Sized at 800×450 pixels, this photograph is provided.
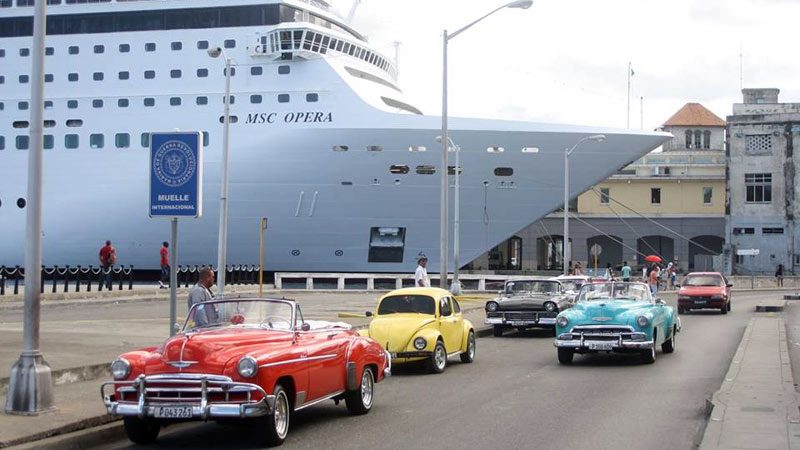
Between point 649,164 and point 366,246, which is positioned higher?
point 649,164

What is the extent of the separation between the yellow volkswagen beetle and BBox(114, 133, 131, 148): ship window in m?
29.0

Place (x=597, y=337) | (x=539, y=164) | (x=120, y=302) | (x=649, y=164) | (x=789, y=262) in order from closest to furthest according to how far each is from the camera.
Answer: (x=597, y=337), (x=120, y=302), (x=539, y=164), (x=789, y=262), (x=649, y=164)

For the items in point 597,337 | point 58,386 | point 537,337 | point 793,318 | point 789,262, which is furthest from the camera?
point 789,262

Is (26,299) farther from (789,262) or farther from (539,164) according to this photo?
(789,262)

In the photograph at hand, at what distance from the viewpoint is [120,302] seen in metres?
32.2

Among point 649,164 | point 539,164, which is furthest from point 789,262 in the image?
point 539,164

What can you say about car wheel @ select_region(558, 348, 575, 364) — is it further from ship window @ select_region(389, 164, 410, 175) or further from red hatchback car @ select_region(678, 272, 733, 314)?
ship window @ select_region(389, 164, 410, 175)

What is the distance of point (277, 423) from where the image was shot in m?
9.37

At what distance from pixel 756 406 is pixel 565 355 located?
18.8 ft

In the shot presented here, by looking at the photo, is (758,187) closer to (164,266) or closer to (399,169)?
(399,169)

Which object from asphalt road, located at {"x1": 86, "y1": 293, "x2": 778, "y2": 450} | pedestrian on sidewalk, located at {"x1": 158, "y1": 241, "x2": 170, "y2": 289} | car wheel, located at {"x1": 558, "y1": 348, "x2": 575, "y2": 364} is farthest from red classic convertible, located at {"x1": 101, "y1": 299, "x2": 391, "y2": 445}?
pedestrian on sidewalk, located at {"x1": 158, "y1": 241, "x2": 170, "y2": 289}

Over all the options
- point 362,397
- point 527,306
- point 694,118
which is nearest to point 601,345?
point 362,397

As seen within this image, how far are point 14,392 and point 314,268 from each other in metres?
33.8

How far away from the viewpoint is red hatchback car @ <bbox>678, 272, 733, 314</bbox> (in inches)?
1270
